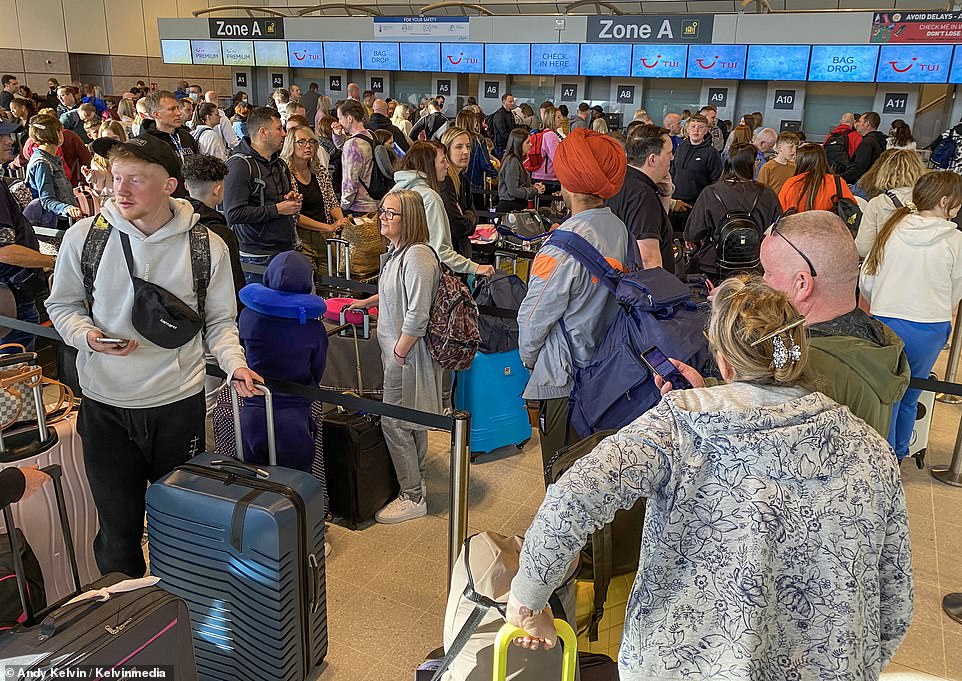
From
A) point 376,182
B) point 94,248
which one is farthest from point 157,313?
point 376,182

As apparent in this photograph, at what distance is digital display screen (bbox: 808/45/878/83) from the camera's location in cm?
1327

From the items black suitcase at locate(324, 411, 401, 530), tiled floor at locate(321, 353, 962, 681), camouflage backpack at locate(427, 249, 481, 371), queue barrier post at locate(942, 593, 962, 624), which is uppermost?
camouflage backpack at locate(427, 249, 481, 371)

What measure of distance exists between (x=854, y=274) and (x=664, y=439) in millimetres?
1262

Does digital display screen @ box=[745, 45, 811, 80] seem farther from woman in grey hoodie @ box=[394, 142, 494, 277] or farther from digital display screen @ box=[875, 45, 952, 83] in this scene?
woman in grey hoodie @ box=[394, 142, 494, 277]

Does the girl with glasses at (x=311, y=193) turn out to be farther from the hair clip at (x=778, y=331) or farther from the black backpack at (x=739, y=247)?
the hair clip at (x=778, y=331)

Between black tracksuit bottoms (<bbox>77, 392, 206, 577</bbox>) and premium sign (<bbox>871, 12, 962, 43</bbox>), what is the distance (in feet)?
45.1

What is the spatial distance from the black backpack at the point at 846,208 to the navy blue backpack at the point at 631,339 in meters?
2.88

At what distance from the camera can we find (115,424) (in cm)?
258

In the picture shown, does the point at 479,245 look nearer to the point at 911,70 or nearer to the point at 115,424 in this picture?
the point at 115,424

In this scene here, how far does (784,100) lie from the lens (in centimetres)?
1463

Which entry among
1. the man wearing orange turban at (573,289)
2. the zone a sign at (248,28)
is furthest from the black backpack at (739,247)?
the zone a sign at (248,28)

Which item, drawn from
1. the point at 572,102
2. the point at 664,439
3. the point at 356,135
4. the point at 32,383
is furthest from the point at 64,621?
the point at 572,102

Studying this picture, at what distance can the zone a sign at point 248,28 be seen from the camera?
1934 cm

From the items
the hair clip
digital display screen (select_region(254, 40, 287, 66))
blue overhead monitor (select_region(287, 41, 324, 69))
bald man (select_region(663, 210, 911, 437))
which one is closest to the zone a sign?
digital display screen (select_region(254, 40, 287, 66))
